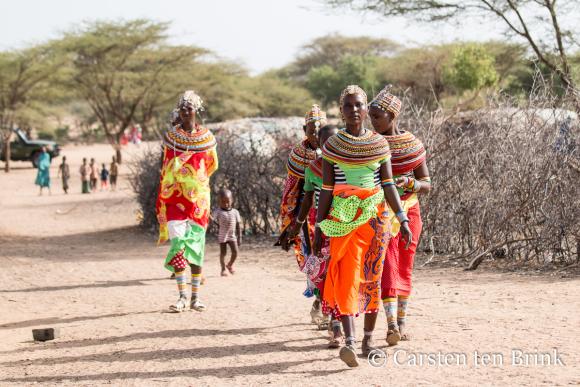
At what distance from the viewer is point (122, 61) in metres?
34.7

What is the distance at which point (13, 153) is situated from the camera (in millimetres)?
33844

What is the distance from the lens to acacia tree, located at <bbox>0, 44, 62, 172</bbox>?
35.4 metres

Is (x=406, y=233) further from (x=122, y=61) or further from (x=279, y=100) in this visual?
(x=279, y=100)

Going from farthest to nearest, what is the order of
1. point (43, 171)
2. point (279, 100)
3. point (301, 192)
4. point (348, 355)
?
point (279, 100)
point (43, 171)
point (301, 192)
point (348, 355)

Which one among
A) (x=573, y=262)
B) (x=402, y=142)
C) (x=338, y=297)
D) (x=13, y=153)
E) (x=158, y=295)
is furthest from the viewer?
(x=13, y=153)

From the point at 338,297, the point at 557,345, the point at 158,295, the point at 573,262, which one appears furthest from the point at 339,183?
the point at 573,262

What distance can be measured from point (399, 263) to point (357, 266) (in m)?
0.64

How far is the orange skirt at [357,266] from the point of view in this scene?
4.77 metres

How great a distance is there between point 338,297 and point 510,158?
4.67 meters

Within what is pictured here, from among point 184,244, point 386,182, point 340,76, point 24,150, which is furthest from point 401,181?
point 340,76

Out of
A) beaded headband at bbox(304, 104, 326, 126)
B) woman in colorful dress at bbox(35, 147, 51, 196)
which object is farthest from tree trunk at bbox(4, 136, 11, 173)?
beaded headband at bbox(304, 104, 326, 126)

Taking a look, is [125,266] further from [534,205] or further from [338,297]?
[338,297]

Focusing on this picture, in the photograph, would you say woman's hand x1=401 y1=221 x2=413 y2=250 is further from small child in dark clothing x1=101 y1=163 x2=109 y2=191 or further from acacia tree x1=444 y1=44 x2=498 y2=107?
acacia tree x1=444 y1=44 x2=498 y2=107

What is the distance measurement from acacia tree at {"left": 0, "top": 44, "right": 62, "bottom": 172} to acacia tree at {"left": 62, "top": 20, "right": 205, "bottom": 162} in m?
1.14
